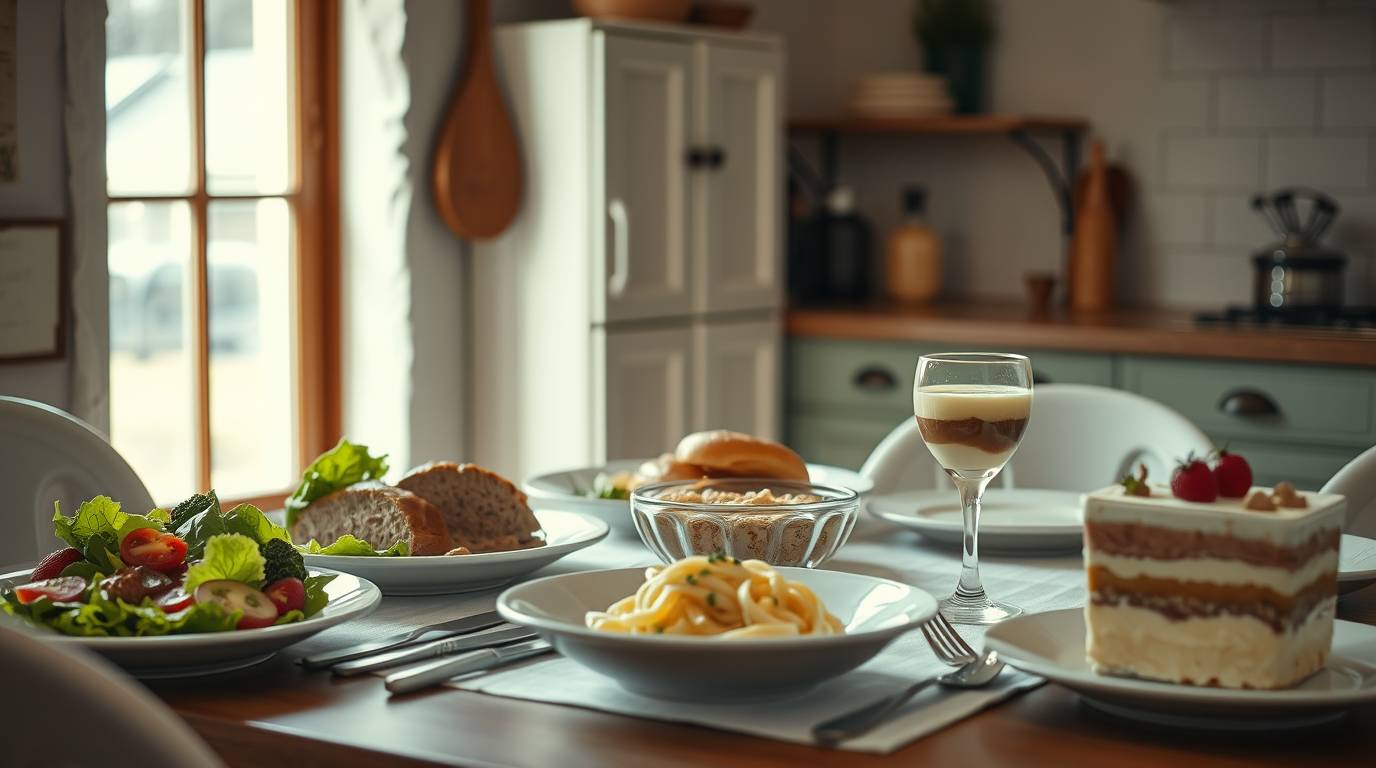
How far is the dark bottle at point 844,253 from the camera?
409 centimetres

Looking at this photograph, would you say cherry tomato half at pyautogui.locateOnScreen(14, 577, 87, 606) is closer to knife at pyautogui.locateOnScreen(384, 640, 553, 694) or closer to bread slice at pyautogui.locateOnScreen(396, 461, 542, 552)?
knife at pyautogui.locateOnScreen(384, 640, 553, 694)

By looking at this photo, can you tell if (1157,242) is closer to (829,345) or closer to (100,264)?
(829,345)

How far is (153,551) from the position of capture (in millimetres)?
1208

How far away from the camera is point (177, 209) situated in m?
Result: 2.91

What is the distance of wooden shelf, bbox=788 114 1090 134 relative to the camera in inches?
147

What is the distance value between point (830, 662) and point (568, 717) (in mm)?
178

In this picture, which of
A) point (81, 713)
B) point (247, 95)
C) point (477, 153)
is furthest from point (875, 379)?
point (81, 713)

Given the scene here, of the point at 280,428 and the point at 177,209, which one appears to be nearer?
the point at 177,209

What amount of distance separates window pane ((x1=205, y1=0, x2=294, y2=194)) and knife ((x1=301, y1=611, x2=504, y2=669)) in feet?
6.36

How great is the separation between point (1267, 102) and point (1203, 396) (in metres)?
0.93

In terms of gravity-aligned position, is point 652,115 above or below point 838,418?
above

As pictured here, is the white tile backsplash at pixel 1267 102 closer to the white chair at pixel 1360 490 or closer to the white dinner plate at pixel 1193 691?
the white chair at pixel 1360 490

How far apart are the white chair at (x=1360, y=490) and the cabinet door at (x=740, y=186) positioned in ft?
6.05

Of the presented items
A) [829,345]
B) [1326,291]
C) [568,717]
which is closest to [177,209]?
[829,345]
